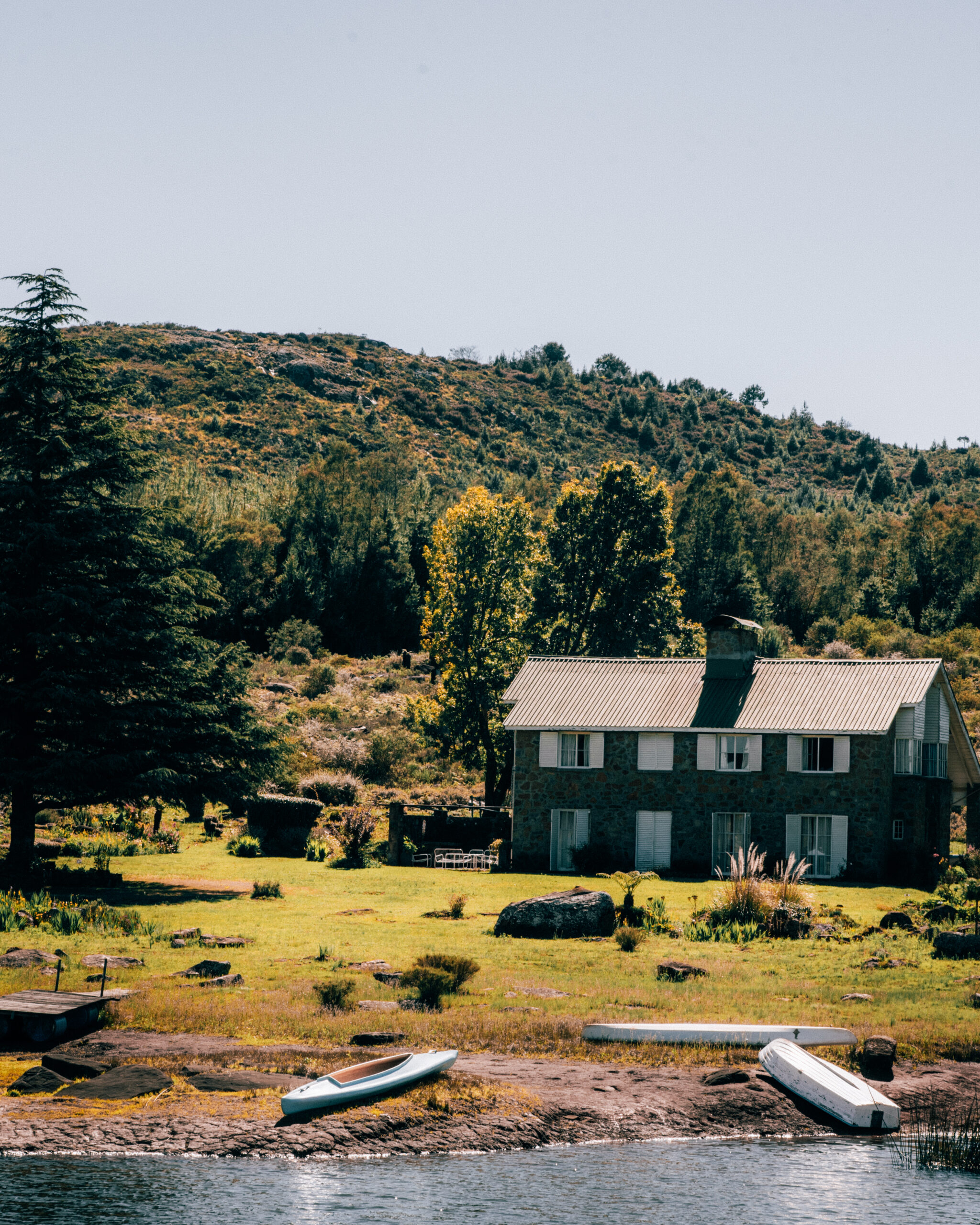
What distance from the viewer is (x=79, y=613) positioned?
34.2m

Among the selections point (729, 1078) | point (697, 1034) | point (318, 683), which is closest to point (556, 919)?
point (697, 1034)

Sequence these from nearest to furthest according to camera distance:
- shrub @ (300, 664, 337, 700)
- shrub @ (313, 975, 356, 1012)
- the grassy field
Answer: the grassy field
shrub @ (313, 975, 356, 1012)
shrub @ (300, 664, 337, 700)

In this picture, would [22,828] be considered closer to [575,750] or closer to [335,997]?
[335,997]

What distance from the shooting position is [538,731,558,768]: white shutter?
4347 centimetres

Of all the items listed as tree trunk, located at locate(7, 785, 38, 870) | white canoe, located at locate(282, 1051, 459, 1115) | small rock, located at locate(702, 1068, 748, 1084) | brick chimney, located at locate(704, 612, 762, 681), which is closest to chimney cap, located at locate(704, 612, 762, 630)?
brick chimney, located at locate(704, 612, 762, 681)

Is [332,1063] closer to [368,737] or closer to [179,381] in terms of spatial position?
[368,737]

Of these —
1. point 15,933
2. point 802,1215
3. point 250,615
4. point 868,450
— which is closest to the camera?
point 802,1215

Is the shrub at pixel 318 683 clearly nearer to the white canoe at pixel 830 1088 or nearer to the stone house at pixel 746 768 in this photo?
the stone house at pixel 746 768

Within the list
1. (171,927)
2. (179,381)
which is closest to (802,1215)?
(171,927)

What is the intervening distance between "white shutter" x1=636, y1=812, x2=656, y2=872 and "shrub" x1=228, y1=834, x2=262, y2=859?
1267cm

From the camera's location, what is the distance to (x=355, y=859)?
42.4m

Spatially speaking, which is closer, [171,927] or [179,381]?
[171,927]

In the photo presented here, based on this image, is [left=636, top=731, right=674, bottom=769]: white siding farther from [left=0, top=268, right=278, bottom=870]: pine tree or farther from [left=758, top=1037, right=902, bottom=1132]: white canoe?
[left=758, top=1037, right=902, bottom=1132]: white canoe

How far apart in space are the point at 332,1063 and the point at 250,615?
7242cm
